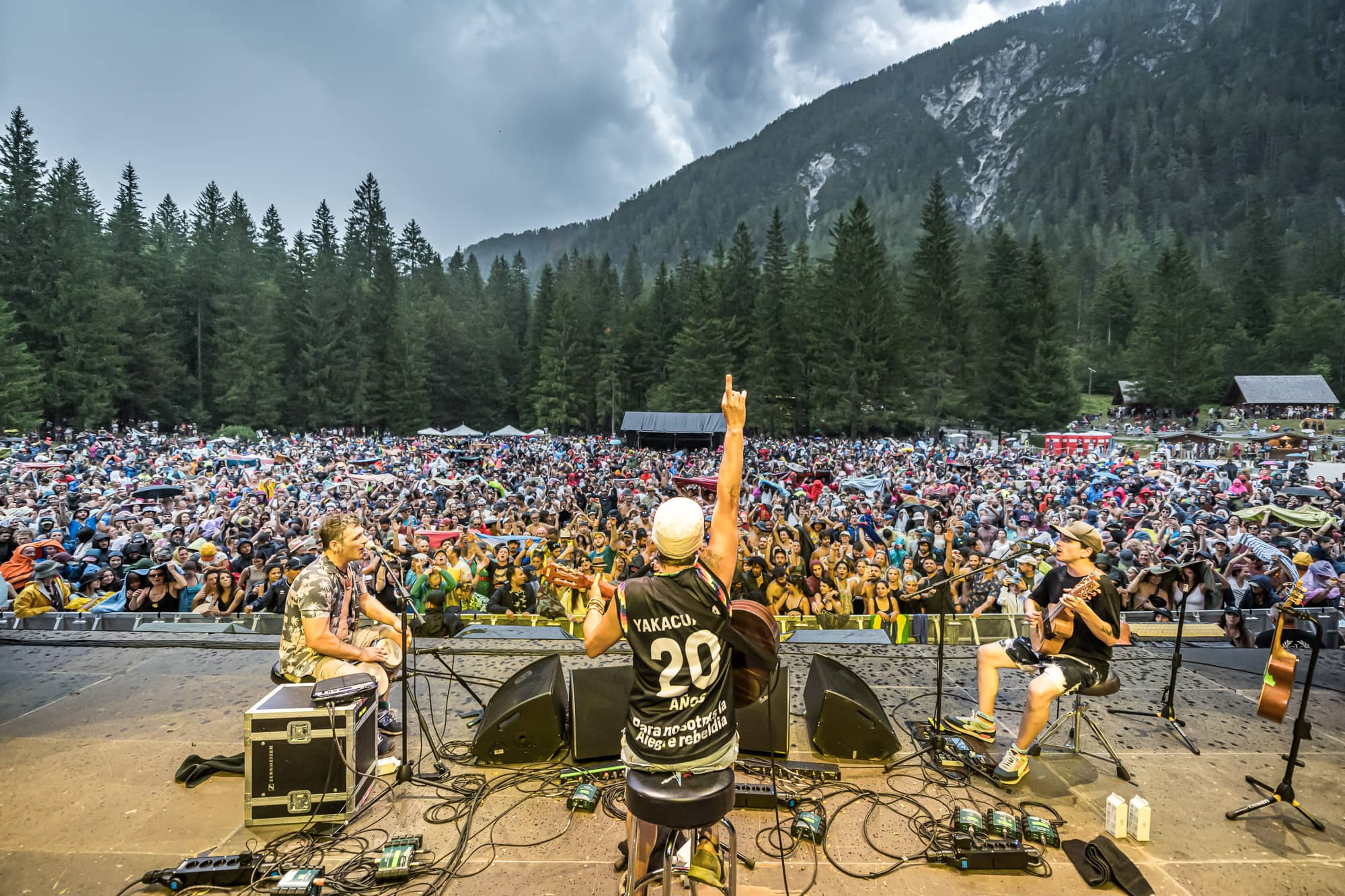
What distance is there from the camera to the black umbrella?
A: 490 inches

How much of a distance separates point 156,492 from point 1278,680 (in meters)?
15.9

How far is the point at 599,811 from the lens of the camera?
3398 mm

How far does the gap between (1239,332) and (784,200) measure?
10113 centimetres

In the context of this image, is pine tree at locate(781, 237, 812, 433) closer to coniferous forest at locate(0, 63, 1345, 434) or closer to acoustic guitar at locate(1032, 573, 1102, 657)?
coniferous forest at locate(0, 63, 1345, 434)

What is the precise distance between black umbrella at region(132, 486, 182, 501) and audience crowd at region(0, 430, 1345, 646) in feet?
0.16

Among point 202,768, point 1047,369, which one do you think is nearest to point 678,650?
point 202,768

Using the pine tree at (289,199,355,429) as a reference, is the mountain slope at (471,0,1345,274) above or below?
above

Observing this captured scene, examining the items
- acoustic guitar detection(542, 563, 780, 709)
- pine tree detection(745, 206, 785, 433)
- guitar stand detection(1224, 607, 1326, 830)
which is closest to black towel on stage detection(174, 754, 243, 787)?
acoustic guitar detection(542, 563, 780, 709)

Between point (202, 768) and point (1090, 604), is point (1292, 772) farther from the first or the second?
point (202, 768)

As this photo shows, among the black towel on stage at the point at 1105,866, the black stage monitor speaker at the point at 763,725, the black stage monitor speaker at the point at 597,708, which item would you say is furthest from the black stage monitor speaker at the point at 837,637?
the black towel on stage at the point at 1105,866

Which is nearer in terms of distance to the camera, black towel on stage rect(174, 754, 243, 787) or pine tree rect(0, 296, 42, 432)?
black towel on stage rect(174, 754, 243, 787)

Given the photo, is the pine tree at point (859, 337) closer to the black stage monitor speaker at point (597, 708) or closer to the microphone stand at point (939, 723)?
the microphone stand at point (939, 723)

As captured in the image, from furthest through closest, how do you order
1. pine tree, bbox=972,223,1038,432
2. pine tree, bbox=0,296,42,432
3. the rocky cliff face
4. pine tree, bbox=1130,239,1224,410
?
the rocky cliff face
pine tree, bbox=1130,239,1224,410
pine tree, bbox=972,223,1038,432
pine tree, bbox=0,296,42,432

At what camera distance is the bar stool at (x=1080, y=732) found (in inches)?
146
